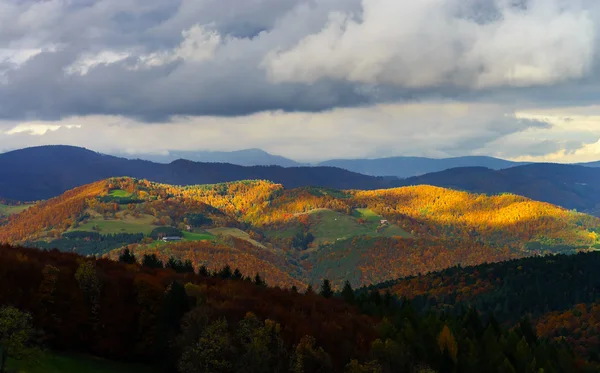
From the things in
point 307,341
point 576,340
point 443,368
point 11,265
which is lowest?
point 576,340

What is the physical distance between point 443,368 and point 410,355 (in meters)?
5.99

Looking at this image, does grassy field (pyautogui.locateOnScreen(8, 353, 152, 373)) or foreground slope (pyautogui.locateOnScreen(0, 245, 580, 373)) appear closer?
grassy field (pyautogui.locateOnScreen(8, 353, 152, 373))

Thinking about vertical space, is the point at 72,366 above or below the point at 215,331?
below

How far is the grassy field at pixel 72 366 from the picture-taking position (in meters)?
67.8

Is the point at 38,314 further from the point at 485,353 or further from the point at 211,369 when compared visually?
the point at 485,353

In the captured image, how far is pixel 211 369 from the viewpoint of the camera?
251ft

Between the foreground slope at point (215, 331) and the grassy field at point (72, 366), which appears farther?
the foreground slope at point (215, 331)

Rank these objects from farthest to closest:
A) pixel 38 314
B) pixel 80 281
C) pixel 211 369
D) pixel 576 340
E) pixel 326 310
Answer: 1. pixel 576 340
2. pixel 326 310
3. pixel 80 281
4. pixel 38 314
5. pixel 211 369

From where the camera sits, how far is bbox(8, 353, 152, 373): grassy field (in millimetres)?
67831

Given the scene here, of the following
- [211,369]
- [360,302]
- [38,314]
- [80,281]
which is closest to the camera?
[211,369]

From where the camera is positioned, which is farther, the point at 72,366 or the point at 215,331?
the point at 215,331

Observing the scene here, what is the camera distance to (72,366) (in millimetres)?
77438

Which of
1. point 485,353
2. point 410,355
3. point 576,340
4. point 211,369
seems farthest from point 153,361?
point 576,340

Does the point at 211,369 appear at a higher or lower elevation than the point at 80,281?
lower
